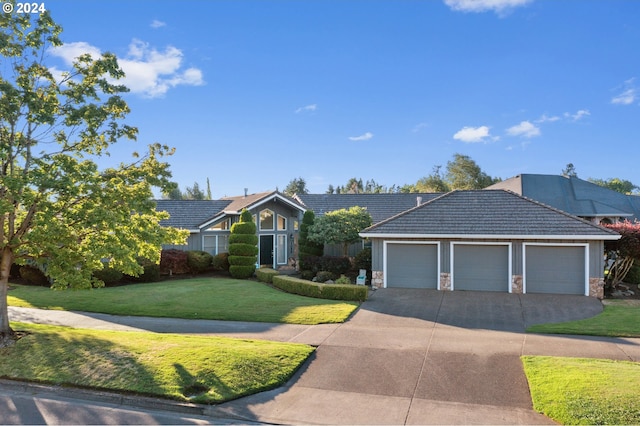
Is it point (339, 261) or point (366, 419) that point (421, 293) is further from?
point (366, 419)

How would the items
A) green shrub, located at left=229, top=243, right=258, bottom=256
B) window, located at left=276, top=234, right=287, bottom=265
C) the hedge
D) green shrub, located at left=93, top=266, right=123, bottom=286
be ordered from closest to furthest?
1. the hedge
2. green shrub, located at left=93, top=266, right=123, bottom=286
3. green shrub, located at left=229, top=243, right=258, bottom=256
4. window, located at left=276, top=234, right=287, bottom=265

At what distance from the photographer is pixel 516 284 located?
18016 millimetres

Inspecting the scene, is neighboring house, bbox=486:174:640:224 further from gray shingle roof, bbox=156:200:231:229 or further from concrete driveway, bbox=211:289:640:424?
gray shingle roof, bbox=156:200:231:229

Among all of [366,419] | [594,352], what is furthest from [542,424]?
[594,352]

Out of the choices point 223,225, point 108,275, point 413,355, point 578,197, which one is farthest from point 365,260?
point 578,197

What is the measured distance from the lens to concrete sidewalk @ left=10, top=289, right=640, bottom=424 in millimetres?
7223

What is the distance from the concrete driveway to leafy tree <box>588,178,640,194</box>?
66.4m

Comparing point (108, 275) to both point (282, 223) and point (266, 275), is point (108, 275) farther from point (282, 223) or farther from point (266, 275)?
point (282, 223)

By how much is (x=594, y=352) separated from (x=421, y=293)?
841 centimetres

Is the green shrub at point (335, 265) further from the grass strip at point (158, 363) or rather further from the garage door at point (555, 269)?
the grass strip at point (158, 363)

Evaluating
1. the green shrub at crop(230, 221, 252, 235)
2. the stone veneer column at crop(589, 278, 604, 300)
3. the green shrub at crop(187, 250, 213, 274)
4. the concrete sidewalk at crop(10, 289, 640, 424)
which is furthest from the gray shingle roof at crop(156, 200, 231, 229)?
the stone veneer column at crop(589, 278, 604, 300)

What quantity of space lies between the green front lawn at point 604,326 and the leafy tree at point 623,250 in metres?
3.66

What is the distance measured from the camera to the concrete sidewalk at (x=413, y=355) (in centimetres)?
722

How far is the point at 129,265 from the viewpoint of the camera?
10.8m
